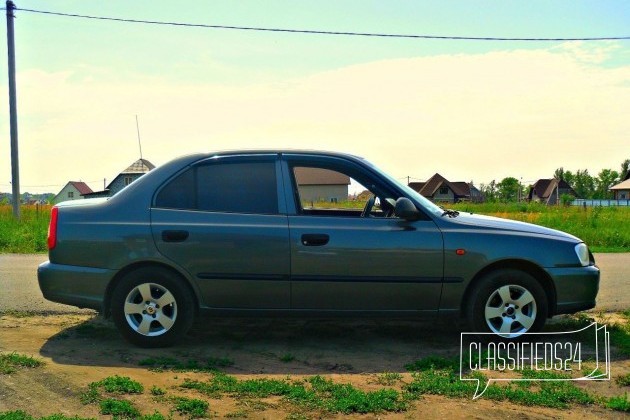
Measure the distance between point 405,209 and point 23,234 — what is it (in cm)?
1251

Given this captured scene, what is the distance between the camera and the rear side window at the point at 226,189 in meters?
5.56

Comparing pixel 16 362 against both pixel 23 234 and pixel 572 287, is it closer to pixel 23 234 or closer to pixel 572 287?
pixel 572 287

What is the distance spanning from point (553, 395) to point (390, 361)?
1.34 m

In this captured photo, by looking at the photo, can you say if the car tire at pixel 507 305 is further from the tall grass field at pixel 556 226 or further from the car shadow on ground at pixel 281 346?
the tall grass field at pixel 556 226

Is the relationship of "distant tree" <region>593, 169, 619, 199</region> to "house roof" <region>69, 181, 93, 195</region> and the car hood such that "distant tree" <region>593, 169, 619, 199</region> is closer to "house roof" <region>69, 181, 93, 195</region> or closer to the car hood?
"house roof" <region>69, 181, 93, 195</region>

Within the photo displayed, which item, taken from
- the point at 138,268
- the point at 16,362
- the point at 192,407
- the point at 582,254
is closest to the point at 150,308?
the point at 138,268

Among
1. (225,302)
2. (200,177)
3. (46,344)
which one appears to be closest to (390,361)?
(225,302)

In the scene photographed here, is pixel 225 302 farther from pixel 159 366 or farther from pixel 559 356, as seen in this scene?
pixel 559 356

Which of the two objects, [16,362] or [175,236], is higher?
[175,236]

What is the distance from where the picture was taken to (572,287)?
5.58m

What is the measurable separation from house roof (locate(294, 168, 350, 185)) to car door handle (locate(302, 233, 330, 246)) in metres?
0.64

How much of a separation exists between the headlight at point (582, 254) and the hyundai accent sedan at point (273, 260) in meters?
0.03

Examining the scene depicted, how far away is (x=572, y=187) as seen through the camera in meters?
107

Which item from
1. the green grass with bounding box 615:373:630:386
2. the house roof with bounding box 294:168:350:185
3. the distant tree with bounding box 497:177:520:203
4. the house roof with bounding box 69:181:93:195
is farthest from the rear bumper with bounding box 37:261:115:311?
the house roof with bounding box 69:181:93:195
